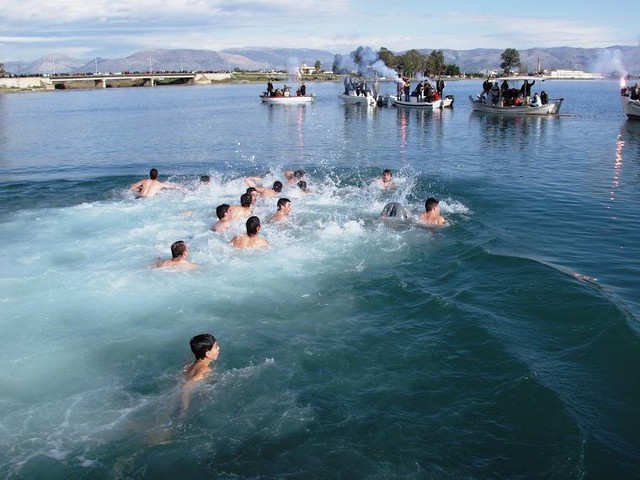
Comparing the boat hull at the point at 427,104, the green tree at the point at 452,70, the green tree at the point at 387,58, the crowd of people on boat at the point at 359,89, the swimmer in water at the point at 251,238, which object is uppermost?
the green tree at the point at 387,58

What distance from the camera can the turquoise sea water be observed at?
6633 mm

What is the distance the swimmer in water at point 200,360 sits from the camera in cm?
774

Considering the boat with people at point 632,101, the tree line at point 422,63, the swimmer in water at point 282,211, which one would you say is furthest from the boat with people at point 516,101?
the tree line at point 422,63

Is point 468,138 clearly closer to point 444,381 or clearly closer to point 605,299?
point 605,299

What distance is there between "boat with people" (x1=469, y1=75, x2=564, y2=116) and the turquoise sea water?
86.8ft

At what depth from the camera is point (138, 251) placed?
43.2 feet

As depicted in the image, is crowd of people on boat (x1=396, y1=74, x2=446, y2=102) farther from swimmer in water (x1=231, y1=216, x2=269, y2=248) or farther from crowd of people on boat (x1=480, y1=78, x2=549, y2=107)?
swimmer in water (x1=231, y1=216, x2=269, y2=248)

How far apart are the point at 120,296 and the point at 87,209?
7292mm

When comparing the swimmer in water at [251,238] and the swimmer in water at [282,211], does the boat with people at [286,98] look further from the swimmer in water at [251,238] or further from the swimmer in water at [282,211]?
the swimmer in water at [251,238]

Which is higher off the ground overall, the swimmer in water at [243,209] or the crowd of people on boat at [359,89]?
the crowd of people on boat at [359,89]

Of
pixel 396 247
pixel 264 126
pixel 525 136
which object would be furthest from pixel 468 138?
pixel 396 247

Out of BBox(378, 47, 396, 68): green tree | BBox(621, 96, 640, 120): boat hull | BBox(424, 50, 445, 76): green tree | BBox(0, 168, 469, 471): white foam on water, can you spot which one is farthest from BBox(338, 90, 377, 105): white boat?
BBox(424, 50, 445, 76): green tree

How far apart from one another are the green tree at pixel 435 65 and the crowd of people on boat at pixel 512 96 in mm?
119993

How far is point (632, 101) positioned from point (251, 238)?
37.7 m
